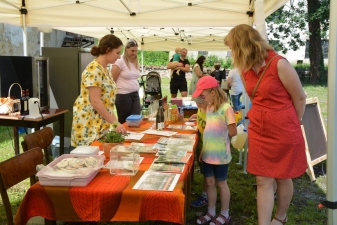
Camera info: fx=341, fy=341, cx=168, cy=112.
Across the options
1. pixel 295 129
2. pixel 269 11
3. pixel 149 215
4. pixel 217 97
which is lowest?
pixel 149 215

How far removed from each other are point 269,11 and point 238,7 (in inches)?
36.3

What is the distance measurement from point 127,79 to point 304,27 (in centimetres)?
1783

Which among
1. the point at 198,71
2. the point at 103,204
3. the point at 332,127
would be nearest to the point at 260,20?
the point at 332,127

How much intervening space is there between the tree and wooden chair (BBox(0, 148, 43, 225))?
17307 millimetres

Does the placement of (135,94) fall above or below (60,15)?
below

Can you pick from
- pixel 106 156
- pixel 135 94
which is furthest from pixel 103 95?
pixel 135 94

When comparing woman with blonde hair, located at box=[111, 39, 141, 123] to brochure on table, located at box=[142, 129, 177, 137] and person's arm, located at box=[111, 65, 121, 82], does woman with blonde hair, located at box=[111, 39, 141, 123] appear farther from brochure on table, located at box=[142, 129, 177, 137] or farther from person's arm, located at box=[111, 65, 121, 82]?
brochure on table, located at box=[142, 129, 177, 137]

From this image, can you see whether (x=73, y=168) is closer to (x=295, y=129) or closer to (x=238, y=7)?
(x=295, y=129)

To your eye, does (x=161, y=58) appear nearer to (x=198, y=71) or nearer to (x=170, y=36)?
(x=170, y=36)

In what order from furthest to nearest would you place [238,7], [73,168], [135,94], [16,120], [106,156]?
1. [238,7]
2. [135,94]
3. [16,120]
4. [106,156]
5. [73,168]

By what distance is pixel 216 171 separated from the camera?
2670mm

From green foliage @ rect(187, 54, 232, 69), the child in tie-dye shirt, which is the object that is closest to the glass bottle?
the child in tie-dye shirt

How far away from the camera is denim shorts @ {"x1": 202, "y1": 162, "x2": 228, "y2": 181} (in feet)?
8.70

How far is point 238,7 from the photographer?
175 inches
